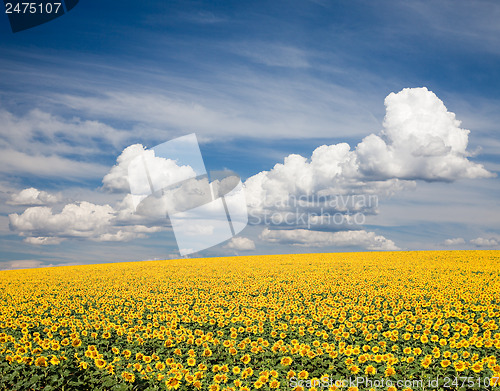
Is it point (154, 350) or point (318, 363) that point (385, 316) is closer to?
point (318, 363)

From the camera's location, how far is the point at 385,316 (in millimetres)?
13680

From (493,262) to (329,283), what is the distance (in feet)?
64.4

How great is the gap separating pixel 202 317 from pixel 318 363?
5.65m

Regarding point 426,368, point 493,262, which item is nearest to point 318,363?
point 426,368

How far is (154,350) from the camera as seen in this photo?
11.6 m

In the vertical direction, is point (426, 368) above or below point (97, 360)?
below

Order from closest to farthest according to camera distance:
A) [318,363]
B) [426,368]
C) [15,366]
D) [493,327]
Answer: [15,366], [426,368], [318,363], [493,327]

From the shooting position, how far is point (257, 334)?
12711 millimetres

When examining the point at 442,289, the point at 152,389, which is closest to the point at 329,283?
the point at 442,289

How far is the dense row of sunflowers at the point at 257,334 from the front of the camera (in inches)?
331

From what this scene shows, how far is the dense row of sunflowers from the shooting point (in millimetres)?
8414

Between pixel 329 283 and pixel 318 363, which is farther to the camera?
pixel 329 283

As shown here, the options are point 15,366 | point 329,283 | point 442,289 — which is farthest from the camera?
point 329,283

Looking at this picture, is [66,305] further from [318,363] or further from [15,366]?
[318,363]
